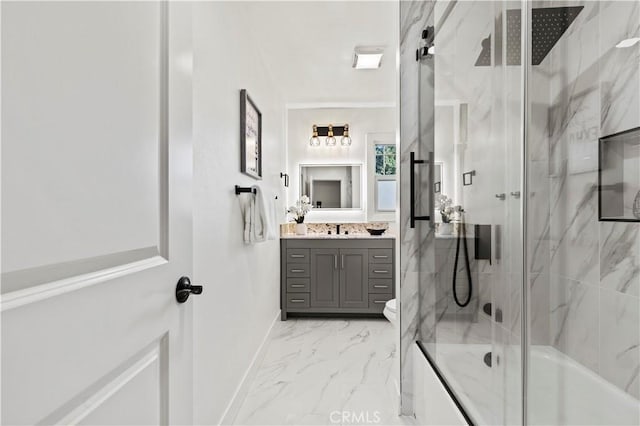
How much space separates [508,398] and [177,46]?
4.41ft

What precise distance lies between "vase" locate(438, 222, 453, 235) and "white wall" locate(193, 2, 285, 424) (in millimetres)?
1054

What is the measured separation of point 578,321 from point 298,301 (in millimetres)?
2947

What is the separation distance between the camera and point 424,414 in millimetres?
1719

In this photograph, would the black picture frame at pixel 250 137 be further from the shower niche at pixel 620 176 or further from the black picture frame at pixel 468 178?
the shower niche at pixel 620 176

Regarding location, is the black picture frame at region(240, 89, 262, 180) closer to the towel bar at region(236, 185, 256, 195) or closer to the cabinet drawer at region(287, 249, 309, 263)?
the towel bar at region(236, 185, 256, 195)

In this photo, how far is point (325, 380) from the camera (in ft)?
7.67

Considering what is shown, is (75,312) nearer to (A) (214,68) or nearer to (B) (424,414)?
(A) (214,68)

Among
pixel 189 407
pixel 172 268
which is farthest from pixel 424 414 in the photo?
pixel 172 268

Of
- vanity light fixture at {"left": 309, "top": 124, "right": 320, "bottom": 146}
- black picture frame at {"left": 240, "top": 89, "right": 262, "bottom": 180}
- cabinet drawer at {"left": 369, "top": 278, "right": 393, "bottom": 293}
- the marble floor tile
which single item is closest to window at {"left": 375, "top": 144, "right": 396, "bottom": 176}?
vanity light fixture at {"left": 309, "top": 124, "right": 320, "bottom": 146}

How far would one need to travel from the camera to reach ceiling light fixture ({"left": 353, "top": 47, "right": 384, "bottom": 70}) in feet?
9.60

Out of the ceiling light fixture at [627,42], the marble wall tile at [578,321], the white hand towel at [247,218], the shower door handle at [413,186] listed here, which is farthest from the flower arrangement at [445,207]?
the white hand towel at [247,218]

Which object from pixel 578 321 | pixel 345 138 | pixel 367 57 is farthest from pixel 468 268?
pixel 345 138

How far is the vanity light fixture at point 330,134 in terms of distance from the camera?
442 cm

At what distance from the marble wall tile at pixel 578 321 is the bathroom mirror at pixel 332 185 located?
134 inches
